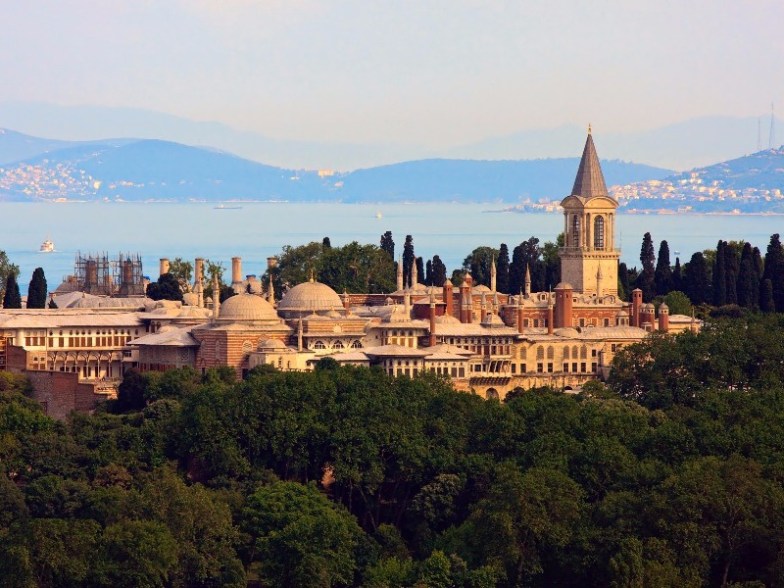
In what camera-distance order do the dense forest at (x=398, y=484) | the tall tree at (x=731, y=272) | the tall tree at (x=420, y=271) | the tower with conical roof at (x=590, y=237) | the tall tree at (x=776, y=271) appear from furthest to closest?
the tall tree at (x=420, y=271), the tall tree at (x=731, y=272), the tower with conical roof at (x=590, y=237), the tall tree at (x=776, y=271), the dense forest at (x=398, y=484)

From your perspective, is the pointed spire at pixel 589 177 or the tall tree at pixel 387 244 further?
the tall tree at pixel 387 244

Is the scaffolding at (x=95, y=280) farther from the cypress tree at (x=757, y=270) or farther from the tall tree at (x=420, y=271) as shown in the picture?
the cypress tree at (x=757, y=270)

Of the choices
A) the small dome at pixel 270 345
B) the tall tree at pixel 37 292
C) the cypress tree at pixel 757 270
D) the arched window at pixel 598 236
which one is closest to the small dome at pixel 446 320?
the small dome at pixel 270 345

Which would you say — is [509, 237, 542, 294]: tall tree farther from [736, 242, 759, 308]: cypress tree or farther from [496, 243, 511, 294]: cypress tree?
[736, 242, 759, 308]: cypress tree

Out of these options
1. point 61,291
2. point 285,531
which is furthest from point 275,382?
point 61,291

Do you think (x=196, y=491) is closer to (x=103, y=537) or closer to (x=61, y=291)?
(x=103, y=537)

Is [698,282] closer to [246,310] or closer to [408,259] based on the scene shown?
[408,259]

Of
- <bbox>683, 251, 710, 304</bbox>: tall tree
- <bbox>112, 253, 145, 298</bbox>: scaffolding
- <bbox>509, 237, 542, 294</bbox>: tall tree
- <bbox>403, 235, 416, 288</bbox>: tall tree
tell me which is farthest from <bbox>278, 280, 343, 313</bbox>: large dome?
<bbox>683, 251, 710, 304</bbox>: tall tree
